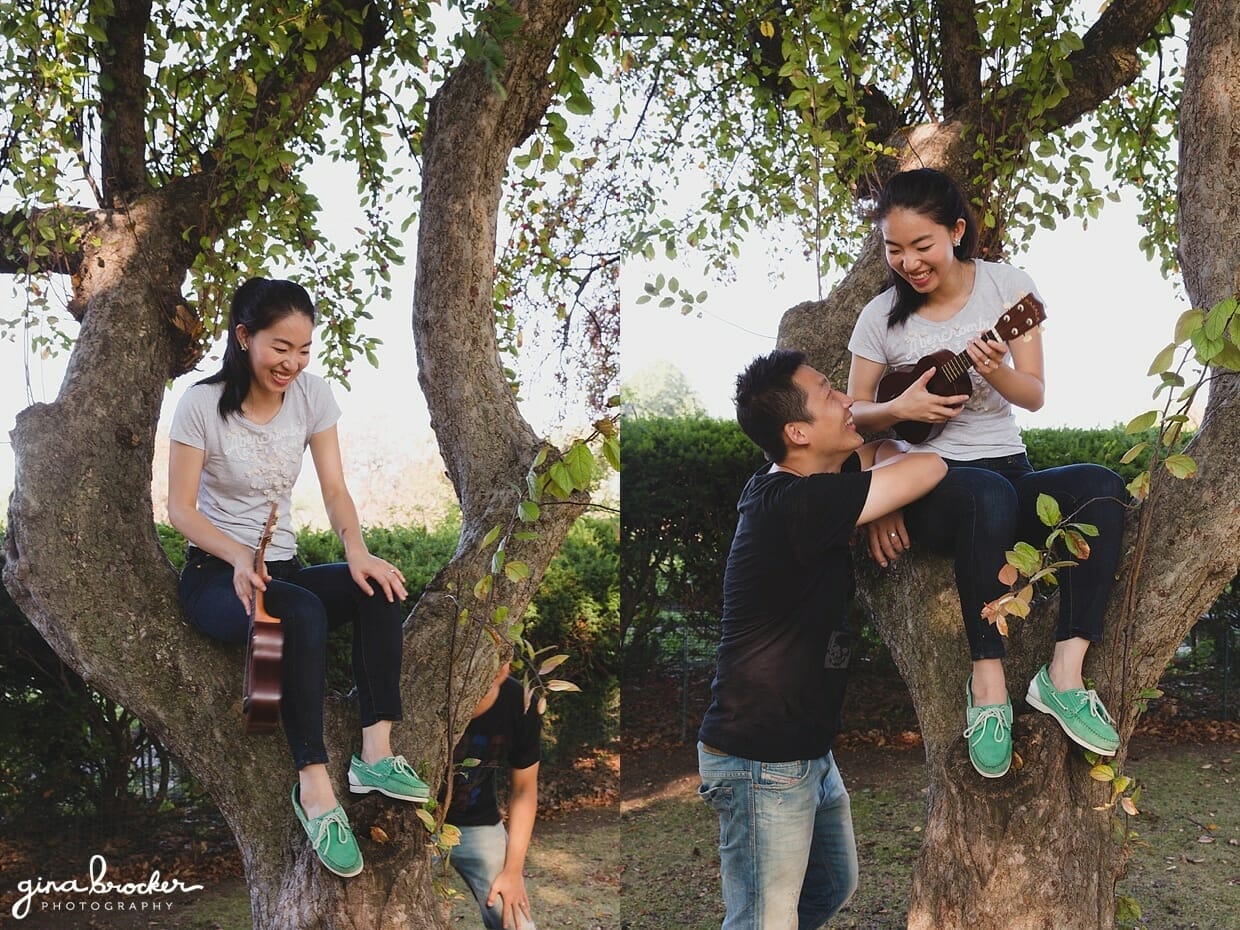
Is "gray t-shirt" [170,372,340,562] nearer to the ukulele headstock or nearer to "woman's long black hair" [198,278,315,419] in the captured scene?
"woman's long black hair" [198,278,315,419]

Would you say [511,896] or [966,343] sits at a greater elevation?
[966,343]

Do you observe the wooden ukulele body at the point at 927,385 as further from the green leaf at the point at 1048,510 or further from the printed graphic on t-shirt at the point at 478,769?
the printed graphic on t-shirt at the point at 478,769

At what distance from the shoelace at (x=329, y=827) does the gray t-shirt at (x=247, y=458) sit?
0.62 m

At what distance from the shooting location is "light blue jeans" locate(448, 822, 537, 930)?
2.66m

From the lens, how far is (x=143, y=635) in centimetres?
225

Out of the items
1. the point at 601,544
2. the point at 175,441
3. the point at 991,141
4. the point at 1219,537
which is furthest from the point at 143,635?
the point at 601,544

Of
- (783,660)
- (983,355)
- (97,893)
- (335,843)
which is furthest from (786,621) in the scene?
(97,893)

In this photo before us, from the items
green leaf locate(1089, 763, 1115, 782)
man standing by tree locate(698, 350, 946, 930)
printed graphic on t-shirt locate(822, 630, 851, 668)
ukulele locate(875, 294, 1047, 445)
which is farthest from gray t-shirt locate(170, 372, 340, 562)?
green leaf locate(1089, 763, 1115, 782)

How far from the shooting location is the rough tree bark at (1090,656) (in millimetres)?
1843

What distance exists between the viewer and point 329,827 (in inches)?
79.2

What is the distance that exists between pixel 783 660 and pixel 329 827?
930 millimetres

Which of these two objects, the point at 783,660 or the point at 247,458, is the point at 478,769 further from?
the point at 783,660

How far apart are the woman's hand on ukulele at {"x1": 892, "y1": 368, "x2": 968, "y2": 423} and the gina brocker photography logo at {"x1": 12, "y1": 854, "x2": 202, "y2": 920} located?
3.27 m

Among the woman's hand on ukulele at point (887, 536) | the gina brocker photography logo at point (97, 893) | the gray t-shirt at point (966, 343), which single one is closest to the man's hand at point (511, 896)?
the woman's hand on ukulele at point (887, 536)
